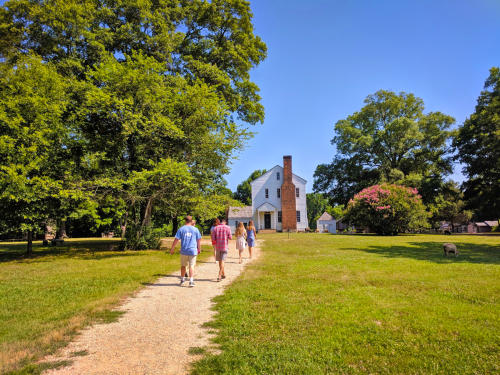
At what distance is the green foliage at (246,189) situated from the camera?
7425cm

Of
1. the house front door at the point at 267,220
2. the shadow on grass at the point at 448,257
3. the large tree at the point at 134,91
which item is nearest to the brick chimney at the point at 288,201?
the house front door at the point at 267,220

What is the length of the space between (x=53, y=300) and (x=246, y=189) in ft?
228

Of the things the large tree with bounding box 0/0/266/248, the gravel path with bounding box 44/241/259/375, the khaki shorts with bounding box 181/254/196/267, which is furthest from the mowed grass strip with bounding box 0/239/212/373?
the large tree with bounding box 0/0/266/248

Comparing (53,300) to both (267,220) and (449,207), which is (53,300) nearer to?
(267,220)

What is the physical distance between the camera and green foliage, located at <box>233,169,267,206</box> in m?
74.2

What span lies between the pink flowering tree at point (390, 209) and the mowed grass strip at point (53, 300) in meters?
24.5

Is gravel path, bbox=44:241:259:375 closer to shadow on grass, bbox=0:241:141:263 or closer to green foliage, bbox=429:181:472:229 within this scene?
shadow on grass, bbox=0:241:141:263

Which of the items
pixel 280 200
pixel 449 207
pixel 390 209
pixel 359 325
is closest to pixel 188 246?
pixel 359 325

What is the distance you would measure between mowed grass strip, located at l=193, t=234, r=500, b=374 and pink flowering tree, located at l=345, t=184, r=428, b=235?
2175 centimetres

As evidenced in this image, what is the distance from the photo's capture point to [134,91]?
1520 cm

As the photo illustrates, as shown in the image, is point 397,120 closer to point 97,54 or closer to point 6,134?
point 97,54

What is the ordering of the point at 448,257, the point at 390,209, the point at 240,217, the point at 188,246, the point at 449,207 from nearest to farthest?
the point at 188,246, the point at 448,257, the point at 390,209, the point at 240,217, the point at 449,207

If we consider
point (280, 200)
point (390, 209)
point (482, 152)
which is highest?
point (482, 152)

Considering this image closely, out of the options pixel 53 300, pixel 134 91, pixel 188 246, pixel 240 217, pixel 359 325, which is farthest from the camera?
pixel 240 217
